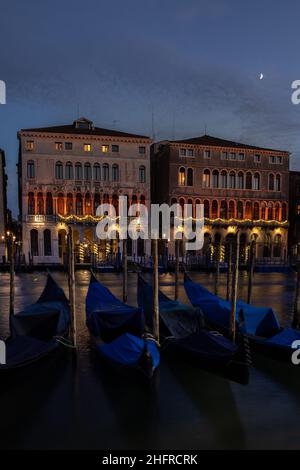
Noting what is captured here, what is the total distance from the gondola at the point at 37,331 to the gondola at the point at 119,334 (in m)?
0.56

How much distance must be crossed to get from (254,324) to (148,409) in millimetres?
2745

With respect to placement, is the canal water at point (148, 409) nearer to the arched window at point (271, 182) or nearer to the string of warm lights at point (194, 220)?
the string of warm lights at point (194, 220)

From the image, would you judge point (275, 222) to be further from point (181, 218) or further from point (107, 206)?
point (107, 206)

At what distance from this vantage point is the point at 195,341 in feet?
18.8

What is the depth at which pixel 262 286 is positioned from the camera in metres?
16.0

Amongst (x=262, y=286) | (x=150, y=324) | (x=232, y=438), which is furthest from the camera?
(x=262, y=286)

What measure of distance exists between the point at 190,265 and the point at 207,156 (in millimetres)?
7668

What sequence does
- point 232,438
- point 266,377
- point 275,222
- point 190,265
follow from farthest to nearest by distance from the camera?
point 275,222 < point 190,265 < point 266,377 < point 232,438

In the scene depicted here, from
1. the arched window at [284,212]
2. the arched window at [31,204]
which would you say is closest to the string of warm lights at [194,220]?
the arched window at [284,212]

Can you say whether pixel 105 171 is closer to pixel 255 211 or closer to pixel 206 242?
pixel 206 242

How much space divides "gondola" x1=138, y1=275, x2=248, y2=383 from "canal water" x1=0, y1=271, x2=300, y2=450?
352 mm

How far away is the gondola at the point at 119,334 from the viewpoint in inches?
206

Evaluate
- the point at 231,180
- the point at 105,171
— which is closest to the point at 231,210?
the point at 231,180
